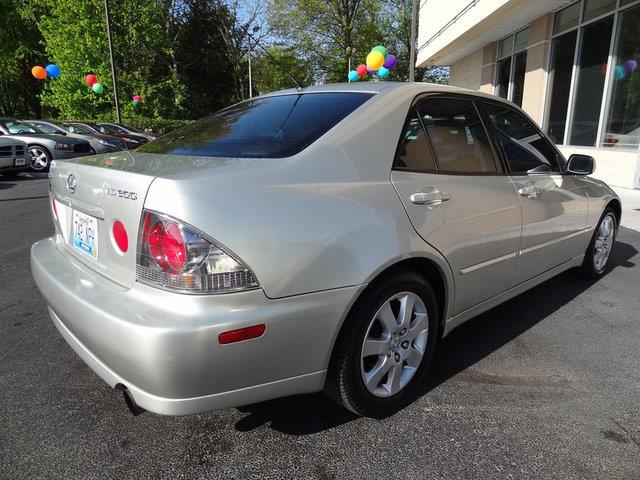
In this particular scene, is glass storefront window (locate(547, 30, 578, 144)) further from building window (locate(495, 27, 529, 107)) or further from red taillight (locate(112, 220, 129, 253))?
red taillight (locate(112, 220, 129, 253))

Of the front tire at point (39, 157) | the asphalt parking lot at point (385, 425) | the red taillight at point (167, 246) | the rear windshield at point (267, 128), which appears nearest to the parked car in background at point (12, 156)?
the front tire at point (39, 157)

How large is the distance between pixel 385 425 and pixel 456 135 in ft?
5.27

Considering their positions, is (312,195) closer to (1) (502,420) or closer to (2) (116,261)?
(2) (116,261)

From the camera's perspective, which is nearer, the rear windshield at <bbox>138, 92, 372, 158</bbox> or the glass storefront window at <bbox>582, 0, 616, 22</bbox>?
the rear windshield at <bbox>138, 92, 372, 158</bbox>

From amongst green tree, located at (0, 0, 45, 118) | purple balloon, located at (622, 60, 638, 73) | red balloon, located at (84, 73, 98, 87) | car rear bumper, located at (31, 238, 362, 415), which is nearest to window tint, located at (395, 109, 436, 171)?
car rear bumper, located at (31, 238, 362, 415)

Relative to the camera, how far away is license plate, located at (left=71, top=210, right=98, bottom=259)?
80.0 inches

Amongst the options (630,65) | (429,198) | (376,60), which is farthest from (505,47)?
(429,198)

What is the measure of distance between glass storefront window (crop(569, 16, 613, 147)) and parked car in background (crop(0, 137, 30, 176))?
42.6 ft

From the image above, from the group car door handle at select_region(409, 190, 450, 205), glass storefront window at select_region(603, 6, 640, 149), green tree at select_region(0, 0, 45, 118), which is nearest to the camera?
car door handle at select_region(409, 190, 450, 205)

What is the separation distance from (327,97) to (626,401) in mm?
2219

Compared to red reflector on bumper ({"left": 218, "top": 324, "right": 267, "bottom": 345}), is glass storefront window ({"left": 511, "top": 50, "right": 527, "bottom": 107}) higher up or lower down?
higher up

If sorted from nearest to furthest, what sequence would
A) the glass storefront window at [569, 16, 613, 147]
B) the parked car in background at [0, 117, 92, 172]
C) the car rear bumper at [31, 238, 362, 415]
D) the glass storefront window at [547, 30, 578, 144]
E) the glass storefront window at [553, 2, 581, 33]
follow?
the car rear bumper at [31, 238, 362, 415] → the glass storefront window at [569, 16, 613, 147] → the glass storefront window at [553, 2, 581, 33] → the glass storefront window at [547, 30, 578, 144] → the parked car in background at [0, 117, 92, 172]

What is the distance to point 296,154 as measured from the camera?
1958 mm

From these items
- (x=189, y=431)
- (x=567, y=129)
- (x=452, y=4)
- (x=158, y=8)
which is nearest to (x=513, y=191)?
(x=189, y=431)
